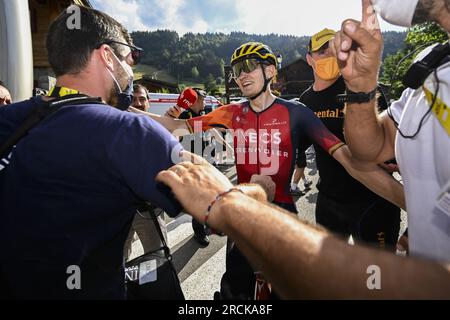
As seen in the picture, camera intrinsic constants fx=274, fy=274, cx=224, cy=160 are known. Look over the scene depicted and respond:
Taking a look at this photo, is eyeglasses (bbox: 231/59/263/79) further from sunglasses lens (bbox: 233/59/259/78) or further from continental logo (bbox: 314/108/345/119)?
continental logo (bbox: 314/108/345/119)

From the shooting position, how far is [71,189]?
1.19 metres

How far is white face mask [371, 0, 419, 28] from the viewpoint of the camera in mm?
1323

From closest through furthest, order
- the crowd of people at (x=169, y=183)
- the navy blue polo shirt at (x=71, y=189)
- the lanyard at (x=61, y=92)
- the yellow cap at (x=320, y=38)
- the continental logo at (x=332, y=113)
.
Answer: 1. the crowd of people at (x=169, y=183)
2. the navy blue polo shirt at (x=71, y=189)
3. the lanyard at (x=61, y=92)
4. the continental logo at (x=332, y=113)
5. the yellow cap at (x=320, y=38)

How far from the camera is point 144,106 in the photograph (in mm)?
5285

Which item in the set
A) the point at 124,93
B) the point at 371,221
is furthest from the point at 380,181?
the point at 124,93

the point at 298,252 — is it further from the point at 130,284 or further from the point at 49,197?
the point at 130,284

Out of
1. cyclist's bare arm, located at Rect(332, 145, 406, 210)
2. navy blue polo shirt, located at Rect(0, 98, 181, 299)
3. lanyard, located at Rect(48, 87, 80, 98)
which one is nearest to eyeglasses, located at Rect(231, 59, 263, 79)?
cyclist's bare arm, located at Rect(332, 145, 406, 210)

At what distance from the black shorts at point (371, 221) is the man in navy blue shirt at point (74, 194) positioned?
2.43 metres

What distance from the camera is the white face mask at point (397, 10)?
4.34 ft

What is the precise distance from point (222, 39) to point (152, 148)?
581 ft

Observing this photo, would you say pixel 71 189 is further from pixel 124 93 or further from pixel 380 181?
pixel 380 181

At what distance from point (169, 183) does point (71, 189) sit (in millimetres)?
484

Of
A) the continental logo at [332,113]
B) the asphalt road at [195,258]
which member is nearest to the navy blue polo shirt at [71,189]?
the asphalt road at [195,258]

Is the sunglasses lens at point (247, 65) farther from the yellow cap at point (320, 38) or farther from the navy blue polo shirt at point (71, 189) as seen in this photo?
the navy blue polo shirt at point (71, 189)
